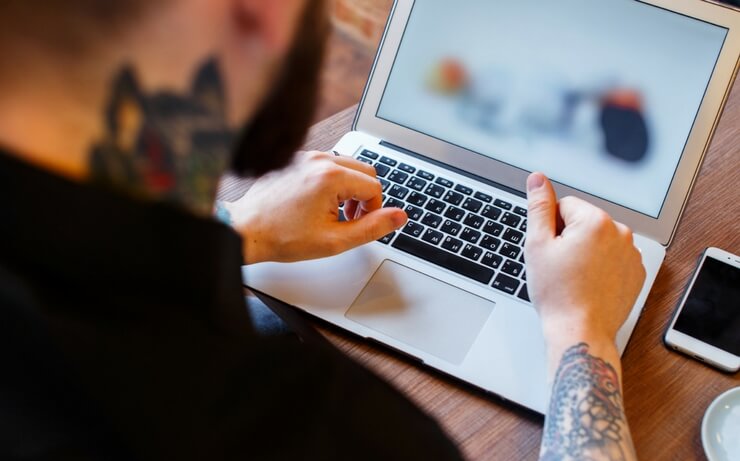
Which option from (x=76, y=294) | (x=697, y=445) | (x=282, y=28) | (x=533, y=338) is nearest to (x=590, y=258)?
(x=533, y=338)

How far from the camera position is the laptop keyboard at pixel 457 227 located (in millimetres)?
898

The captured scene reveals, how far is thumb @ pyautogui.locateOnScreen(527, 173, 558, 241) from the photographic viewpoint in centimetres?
86

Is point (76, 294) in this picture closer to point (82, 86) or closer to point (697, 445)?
point (82, 86)

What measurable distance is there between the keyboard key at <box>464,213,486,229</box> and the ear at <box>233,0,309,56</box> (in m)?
0.46

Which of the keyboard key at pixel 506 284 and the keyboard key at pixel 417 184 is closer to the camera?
the keyboard key at pixel 506 284

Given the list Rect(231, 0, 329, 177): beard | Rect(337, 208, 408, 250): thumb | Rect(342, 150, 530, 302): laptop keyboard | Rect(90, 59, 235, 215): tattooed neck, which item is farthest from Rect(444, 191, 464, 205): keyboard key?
Rect(90, 59, 235, 215): tattooed neck

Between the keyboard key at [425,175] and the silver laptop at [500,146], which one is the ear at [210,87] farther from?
the keyboard key at [425,175]

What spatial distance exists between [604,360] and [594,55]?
37 cm

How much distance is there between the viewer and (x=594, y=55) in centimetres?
94

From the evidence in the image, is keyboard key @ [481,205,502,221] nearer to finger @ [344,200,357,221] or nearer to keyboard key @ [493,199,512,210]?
keyboard key @ [493,199,512,210]

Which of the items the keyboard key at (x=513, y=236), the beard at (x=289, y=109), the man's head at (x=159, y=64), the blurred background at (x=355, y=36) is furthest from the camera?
the blurred background at (x=355, y=36)

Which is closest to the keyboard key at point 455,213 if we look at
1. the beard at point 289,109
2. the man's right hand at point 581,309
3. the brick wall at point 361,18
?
the man's right hand at point 581,309

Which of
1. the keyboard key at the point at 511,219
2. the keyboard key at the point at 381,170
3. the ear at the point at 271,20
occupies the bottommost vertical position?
the keyboard key at the point at 381,170

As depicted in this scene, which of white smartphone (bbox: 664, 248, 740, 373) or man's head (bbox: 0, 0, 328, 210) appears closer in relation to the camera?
man's head (bbox: 0, 0, 328, 210)
